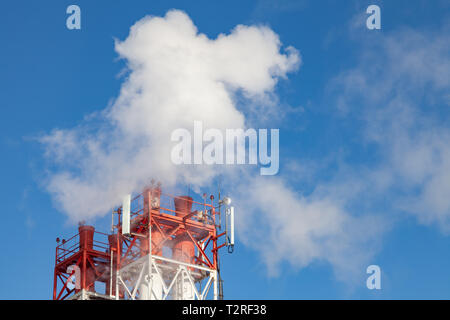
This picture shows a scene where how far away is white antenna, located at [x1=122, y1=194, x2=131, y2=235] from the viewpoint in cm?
5794

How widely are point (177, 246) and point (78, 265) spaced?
10.9m

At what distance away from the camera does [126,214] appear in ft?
192

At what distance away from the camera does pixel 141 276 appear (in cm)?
5688

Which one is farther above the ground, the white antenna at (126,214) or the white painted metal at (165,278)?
the white antenna at (126,214)

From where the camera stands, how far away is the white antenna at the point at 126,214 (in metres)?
57.9

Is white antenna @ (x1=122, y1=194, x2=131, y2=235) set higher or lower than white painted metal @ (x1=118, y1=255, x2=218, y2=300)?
higher
